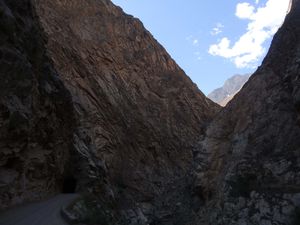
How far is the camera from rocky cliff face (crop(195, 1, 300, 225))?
20094 mm

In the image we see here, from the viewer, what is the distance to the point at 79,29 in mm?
44094

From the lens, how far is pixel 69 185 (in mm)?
28047

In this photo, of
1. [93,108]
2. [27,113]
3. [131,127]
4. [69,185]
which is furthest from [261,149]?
[131,127]

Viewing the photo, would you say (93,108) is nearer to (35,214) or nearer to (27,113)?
(27,113)

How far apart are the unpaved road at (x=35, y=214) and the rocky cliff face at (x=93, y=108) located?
71 centimetres

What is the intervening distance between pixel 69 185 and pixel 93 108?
12.0m

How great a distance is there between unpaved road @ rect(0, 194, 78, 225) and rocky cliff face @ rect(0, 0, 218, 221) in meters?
0.71

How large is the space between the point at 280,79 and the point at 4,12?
1633 centimetres

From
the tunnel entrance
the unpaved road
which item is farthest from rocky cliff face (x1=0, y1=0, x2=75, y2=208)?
the tunnel entrance

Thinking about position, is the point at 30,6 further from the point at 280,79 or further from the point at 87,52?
the point at 87,52

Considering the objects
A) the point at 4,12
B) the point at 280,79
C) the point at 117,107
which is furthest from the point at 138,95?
the point at 4,12

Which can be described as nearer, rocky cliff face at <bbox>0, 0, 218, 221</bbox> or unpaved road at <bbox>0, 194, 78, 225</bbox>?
unpaved road at <bbox>0, 194, 78, 225</bbox>

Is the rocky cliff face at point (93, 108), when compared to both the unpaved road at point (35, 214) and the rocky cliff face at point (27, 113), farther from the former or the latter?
the unpaved road at point (35, 214)

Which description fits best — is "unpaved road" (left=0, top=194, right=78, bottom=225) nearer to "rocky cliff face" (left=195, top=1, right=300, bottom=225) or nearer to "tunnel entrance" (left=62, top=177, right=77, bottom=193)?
"tunnel entrance" (left=62, top=177, right=77, bottom=193)
